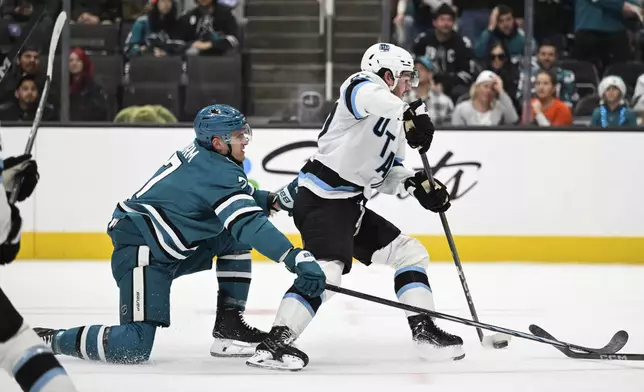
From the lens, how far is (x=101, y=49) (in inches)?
279

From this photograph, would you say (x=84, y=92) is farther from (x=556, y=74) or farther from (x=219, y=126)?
(x=219, y=126)

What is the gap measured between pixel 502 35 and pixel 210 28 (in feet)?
6.00

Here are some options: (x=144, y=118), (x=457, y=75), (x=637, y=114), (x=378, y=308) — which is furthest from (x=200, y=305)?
(x=637, y=114)

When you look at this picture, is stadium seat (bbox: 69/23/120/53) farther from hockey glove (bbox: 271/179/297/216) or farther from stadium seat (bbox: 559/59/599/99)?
hockey glove (bbox: 271/179/297/216)

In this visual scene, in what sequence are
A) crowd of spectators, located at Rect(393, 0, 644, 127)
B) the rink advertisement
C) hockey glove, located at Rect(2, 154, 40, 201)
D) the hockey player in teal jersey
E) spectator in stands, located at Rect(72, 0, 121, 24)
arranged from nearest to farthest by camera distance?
1. hockey glove, located at Rect(2, 154, 40, 201)
2. the hockey player in teal jersey
3. the rink advertisement
4. crowd of spectators, located at Rect(393, 0, 644, 127)
5. spectator in stands, located at Rect(72, 0, 121, 24)

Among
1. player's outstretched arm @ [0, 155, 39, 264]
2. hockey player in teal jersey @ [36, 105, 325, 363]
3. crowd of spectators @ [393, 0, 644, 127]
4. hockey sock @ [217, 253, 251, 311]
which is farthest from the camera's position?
crowd of spectators @ [393, 0, 644, 127]

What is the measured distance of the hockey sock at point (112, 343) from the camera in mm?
3684

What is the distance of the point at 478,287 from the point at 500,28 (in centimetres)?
202

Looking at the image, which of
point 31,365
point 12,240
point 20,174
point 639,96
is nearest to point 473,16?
point 639,96

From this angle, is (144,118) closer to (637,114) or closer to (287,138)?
(287,138)

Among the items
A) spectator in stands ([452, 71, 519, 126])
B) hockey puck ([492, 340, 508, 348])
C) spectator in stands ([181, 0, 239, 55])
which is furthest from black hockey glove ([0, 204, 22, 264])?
spectator in stands ([181, 0, 239, 55])

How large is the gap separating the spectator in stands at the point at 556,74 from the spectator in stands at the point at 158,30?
2187mm

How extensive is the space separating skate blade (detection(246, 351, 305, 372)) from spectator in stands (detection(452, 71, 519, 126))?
3364 mm

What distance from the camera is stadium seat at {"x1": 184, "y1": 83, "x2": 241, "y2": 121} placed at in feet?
22.8
